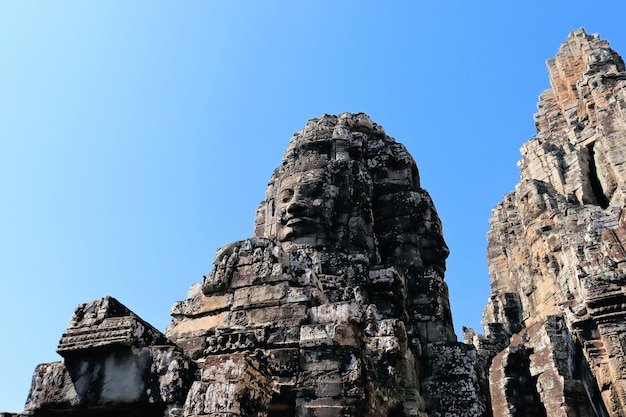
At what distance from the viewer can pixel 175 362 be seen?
18.1 ft

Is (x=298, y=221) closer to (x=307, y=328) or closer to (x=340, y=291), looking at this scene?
(x=340, y=291)

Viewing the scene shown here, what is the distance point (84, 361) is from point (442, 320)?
646 cm

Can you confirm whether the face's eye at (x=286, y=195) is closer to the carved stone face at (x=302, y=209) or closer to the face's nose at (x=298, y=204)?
the carved stone face at (x=302, y=209)

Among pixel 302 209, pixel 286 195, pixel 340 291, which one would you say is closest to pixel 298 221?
pixel 302 209

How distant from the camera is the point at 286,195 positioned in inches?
406

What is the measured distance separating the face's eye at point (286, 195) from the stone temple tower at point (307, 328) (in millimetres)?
25

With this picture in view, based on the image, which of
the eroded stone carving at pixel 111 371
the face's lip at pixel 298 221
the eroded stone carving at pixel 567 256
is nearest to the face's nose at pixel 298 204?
the face's lip at pixel 298 221

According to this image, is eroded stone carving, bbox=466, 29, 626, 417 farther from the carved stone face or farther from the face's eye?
the face's eye

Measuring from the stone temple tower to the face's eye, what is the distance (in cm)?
2

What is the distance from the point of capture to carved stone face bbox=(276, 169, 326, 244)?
976cm

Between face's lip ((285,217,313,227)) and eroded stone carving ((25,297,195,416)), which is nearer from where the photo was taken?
eroded stone carving ((25,297,195,416))

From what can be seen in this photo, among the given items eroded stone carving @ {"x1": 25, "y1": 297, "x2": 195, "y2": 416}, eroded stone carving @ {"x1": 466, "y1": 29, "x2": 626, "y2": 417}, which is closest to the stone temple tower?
eroded stone carving @ {"x1": 25, "y1": 297, "x2": 195, "y2": 416}

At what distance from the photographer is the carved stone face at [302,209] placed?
9.76 m

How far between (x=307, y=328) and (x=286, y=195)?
4425mm
